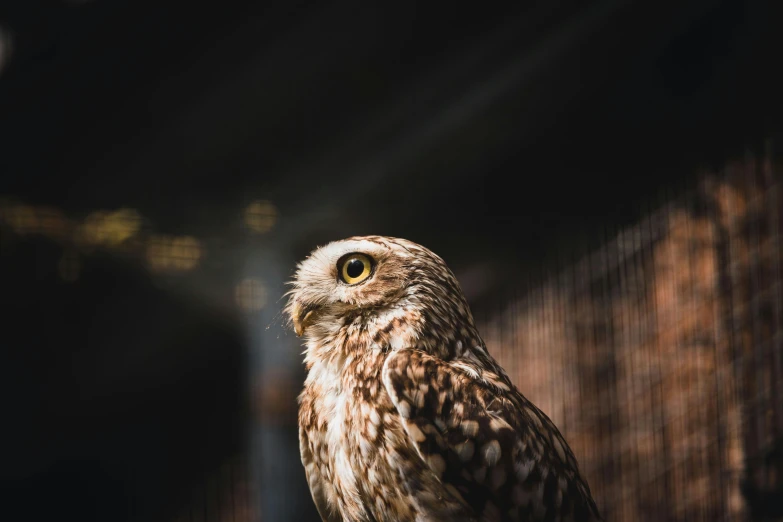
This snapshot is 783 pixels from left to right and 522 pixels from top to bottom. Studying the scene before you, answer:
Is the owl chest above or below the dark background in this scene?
below

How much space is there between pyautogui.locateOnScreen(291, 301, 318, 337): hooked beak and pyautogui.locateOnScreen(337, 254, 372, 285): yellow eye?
0.08 meters

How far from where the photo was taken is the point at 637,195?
2.22 m

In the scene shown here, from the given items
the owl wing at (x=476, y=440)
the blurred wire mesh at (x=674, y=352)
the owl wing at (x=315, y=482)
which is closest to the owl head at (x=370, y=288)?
the owl wing at (x=476, y=440)

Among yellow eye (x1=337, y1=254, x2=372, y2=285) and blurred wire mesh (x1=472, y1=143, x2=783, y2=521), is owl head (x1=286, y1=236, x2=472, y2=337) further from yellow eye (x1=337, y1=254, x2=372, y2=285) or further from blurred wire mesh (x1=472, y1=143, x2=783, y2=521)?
blurred wire mesh (x1=472, y1=143, x2=783, y2=521)

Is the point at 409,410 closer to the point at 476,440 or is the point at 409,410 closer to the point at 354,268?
the point at 476,440

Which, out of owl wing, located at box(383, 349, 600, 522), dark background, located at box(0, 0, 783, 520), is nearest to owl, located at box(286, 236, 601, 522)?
owl wing, located at box(383, 349, 600, 522)

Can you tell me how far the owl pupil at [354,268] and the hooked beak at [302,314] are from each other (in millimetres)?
93

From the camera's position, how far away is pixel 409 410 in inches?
39.0

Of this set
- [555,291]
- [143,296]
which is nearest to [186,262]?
[143,296]

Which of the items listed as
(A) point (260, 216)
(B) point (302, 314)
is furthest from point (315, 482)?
(A) point (260, 216)

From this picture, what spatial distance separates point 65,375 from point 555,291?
1.72 meters

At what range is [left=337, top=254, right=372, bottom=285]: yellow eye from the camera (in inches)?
44.5

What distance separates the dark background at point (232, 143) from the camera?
1609 mm

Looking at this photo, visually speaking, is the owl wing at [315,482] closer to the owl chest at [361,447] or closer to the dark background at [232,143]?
the owl chest at [361,447]
